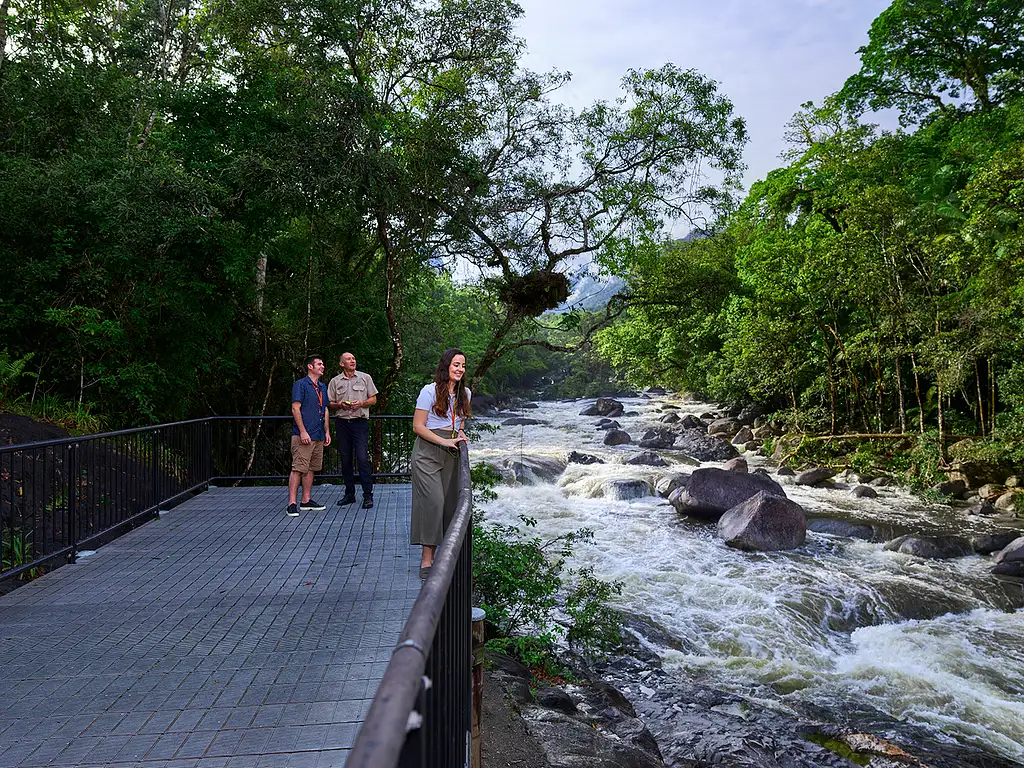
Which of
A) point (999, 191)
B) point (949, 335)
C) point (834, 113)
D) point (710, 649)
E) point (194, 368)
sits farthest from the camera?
point (834, 113)

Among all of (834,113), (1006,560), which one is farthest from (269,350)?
(834,113)

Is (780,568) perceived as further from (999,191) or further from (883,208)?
(883,208)

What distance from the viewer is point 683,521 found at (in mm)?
14523

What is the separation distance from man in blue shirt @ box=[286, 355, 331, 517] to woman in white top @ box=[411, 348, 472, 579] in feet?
10.8

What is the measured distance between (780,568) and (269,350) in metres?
11.2

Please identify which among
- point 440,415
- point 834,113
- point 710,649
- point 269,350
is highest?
point 834,113

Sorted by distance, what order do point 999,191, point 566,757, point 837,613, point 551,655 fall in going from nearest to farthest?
point 566,757
point 551,655
point 837,613
point 999,191

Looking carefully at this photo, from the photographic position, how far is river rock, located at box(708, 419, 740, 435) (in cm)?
3041

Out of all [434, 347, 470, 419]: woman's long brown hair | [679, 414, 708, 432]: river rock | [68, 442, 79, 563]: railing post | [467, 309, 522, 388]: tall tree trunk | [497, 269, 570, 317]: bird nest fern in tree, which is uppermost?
[497, 269, 570, 317]: bird nest fern in tree

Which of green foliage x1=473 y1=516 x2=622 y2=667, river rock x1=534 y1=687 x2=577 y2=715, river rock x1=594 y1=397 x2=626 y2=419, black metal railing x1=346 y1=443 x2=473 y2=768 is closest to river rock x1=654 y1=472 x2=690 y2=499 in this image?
green foliage x1=473 y1=516 x2=622 y2=667

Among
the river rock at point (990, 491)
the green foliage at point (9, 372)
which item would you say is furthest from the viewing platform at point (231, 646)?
the river rock at point (990, 491)

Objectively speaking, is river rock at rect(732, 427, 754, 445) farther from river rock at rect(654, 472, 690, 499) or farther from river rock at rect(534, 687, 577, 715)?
river rock at rect(534, 687, 577, 715)

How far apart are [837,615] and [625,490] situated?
7.79m

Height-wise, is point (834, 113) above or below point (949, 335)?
above
